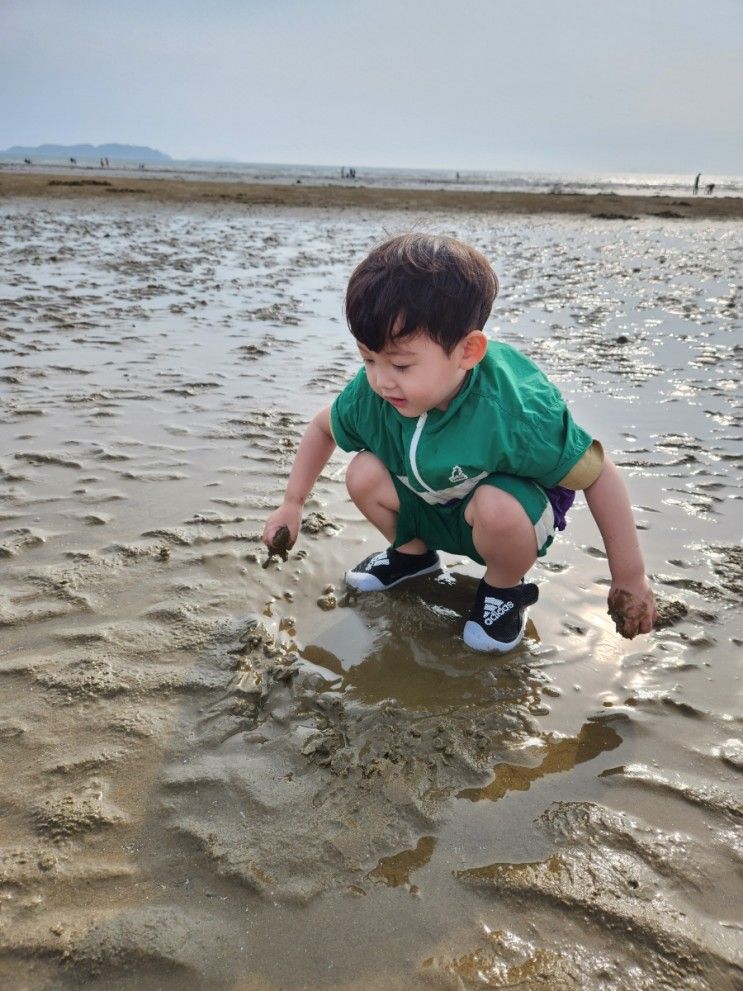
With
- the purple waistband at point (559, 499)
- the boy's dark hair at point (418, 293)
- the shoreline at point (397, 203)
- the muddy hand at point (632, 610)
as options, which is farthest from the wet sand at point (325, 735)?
the shoreline at point (397, 203)

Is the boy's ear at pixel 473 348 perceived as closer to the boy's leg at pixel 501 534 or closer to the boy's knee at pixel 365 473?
the boy's leg at pixel 501 534

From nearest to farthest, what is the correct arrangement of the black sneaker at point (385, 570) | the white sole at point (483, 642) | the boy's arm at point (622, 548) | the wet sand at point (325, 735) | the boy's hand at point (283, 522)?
the wet sand at point (325, 735) → the boy's arm at point (622, 548) → the white sole at point (483, 642) → the boy's hand at point (283, 522) → the black sneaker at point (385, 570)

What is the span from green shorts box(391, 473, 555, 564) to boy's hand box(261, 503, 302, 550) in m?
0.35

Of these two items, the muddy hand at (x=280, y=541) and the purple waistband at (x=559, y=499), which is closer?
the purple waistband at (x=559, y=499)

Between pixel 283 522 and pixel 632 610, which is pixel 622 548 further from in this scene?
pixel 283 522

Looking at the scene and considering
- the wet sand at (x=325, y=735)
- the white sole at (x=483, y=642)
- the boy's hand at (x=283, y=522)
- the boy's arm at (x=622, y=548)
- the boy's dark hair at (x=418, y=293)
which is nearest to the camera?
the wet sand at (x=325, y=735)

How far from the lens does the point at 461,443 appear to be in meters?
1.98

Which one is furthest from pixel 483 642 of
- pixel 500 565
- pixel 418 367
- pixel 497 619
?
pixel 418 367

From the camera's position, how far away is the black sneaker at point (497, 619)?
2172mm

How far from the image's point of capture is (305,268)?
982 cm

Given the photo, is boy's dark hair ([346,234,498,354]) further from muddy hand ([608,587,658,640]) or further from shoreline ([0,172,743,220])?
shoreline ([0,172,743,220])

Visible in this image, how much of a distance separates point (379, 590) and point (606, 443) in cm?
189

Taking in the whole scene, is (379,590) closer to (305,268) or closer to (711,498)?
(711,498)

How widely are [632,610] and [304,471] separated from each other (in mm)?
1106
